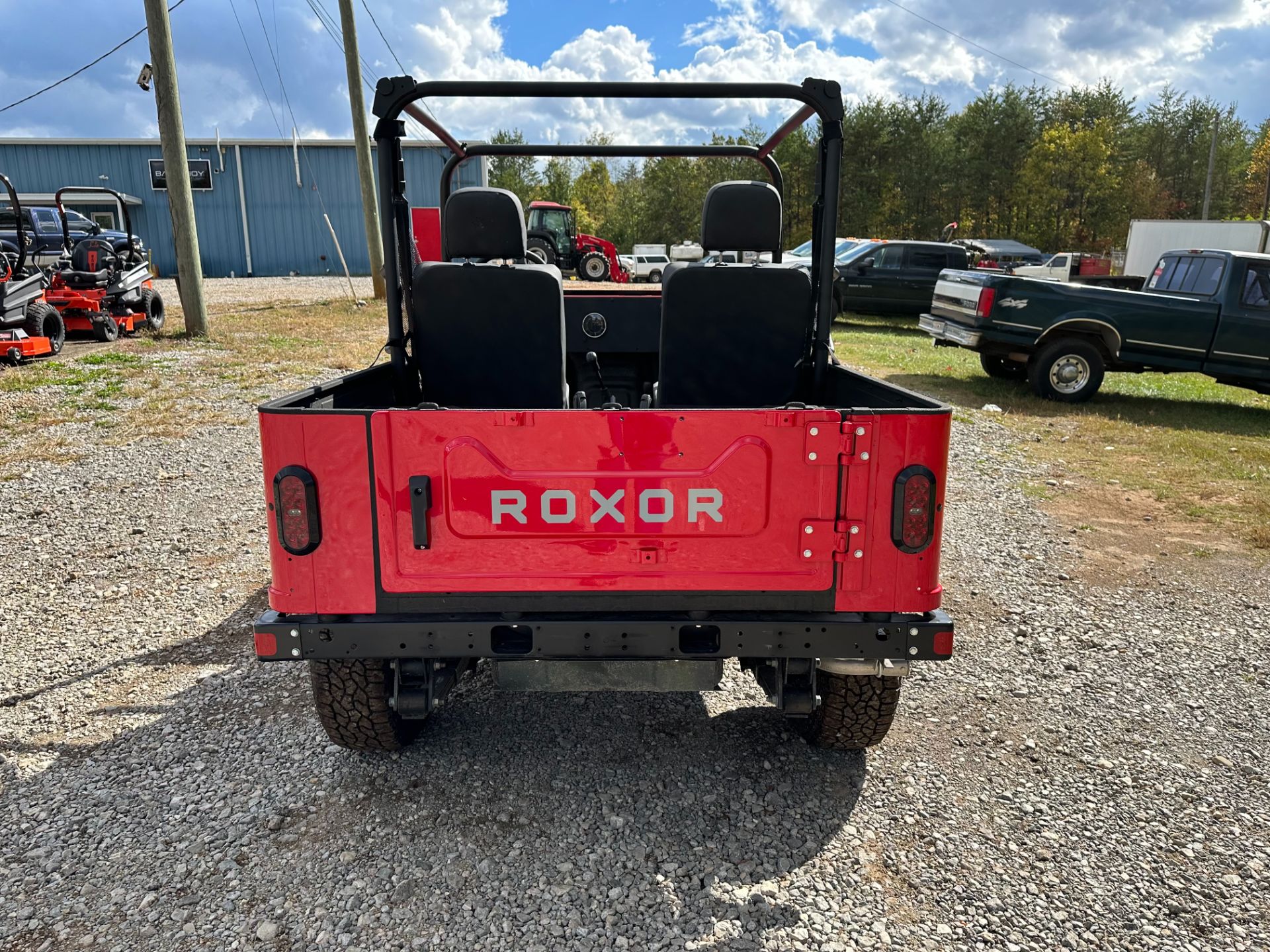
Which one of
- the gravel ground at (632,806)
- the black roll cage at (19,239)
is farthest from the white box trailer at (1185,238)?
the black roll cage at (19,239)

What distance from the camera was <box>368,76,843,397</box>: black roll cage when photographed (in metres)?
3.37

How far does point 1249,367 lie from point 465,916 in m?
11.0

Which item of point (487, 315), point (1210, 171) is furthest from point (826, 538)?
point (1210, 171)

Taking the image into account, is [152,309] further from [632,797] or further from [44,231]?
[632,797]

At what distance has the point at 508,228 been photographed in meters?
3.65

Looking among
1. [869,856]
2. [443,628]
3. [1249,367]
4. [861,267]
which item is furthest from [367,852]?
[861,267]

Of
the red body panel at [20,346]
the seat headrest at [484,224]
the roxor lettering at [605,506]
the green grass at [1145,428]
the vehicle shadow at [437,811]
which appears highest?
the seat headrest at [484,224]

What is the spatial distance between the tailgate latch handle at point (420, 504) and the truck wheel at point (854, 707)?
1.39 meters

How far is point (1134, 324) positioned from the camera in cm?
1052

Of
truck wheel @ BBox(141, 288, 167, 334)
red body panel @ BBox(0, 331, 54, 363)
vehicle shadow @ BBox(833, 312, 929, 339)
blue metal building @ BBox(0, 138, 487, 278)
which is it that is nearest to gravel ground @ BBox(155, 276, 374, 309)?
blue metal building @ BBox(0, 138, 487, 278)

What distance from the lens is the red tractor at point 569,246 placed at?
2741 centimetres

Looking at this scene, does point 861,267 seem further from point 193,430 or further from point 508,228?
point 508,228

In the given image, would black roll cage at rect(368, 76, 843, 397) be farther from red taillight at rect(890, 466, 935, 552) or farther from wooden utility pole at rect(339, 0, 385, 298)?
wooden utility pole at rect(339, 0, 385, 298)

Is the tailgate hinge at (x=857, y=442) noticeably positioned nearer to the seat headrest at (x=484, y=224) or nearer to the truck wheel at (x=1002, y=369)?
the seat headrest at (x=484, y=224)
